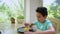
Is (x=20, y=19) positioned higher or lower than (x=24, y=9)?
lower

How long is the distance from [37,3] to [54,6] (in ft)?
1.58

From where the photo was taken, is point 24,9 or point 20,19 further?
point 24,9

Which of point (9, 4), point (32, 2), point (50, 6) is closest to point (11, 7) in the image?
point (9, 4)

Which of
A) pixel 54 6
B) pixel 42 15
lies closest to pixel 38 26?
pixel 42 15

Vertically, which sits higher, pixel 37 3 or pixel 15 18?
pixel 37 3

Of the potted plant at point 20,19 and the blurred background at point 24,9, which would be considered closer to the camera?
the potted plant at point 20,19

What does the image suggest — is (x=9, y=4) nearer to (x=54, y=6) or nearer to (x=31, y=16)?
(x=31, y=16)

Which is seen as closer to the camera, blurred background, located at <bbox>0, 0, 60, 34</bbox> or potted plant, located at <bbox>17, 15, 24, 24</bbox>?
potted plant, located at <bbox>17, 15, 24, 24</bbox>

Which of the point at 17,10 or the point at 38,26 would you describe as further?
the point at 17,10

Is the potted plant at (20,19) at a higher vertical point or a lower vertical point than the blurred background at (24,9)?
lower

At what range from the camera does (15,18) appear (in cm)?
312

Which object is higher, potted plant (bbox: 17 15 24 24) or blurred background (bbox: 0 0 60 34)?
blurred background (bbox: 0 0 60 34)

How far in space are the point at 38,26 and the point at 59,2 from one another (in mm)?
1555

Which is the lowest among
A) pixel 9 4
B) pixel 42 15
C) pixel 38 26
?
pixel 38 26
